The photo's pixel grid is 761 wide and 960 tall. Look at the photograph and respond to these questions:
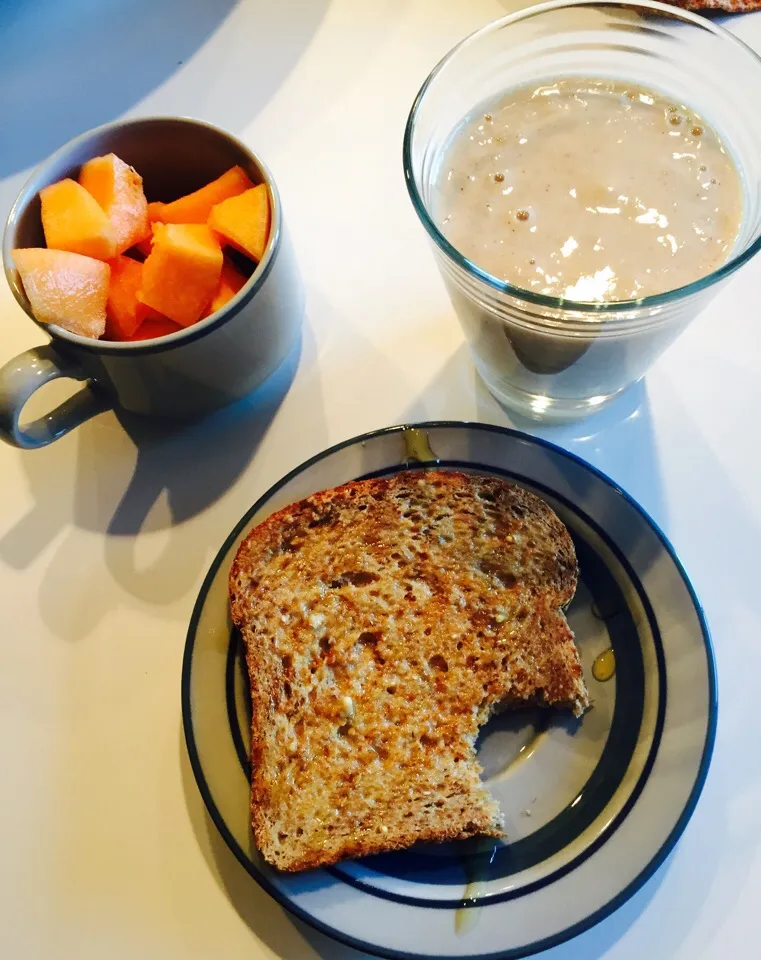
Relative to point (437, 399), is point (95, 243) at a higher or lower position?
higher

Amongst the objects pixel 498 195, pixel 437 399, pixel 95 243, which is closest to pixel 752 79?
pixel 498 195

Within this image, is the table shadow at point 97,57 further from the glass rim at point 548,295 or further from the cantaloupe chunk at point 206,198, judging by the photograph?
the glass rim at point 548,295

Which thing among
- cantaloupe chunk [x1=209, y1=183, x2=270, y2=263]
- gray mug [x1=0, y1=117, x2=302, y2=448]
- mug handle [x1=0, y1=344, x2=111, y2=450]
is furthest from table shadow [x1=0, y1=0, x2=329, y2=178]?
mug handle [x1=0, y1=344, x2=111, y2=450]

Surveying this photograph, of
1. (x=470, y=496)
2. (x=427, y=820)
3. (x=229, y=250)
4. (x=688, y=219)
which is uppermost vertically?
(x=229, y=250)

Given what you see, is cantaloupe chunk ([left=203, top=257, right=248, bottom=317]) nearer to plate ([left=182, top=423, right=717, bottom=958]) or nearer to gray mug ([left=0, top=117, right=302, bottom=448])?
gray mug ([left=0, top=117, right=302, bottom=448])

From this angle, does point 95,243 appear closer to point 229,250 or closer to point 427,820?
point 229,250

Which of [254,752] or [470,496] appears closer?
[254,752]

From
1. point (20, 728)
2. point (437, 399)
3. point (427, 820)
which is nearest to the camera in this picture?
point (427, 820)
